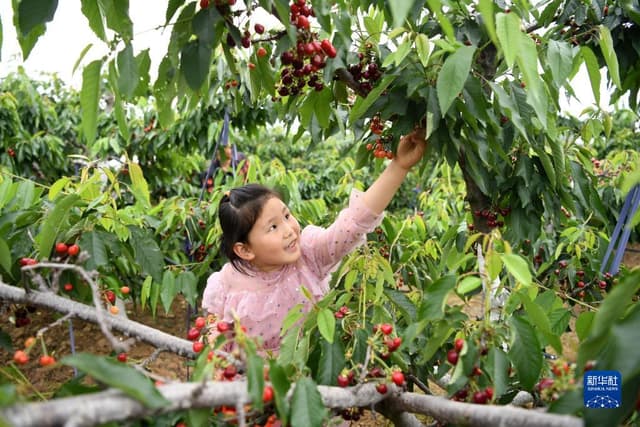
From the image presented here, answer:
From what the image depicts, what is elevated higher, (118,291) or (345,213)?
(345,213)

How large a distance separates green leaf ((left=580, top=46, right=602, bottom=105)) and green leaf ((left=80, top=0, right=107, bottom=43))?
1068 mm

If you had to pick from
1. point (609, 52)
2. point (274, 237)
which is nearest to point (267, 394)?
point (274, 237)

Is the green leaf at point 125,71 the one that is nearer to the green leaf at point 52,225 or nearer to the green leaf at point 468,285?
the green leaf at point 52,225

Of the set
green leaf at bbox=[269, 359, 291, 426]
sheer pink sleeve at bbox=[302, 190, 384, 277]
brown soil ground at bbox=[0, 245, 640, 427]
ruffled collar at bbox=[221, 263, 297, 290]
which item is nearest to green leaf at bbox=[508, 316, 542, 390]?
green leaf at bbox=[269, 359, 291, 426]

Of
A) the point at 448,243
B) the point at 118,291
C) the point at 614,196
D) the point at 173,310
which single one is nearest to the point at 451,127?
the point at 448,243

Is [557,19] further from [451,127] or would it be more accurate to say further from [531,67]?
[531,67]

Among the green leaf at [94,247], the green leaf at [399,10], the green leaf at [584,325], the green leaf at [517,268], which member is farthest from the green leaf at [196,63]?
the green leaf at [584,325]

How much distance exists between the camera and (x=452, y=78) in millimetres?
858

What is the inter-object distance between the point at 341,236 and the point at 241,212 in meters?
0.32

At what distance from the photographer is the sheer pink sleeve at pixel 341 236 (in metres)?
1.32

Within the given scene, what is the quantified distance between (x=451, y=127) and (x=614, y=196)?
93.8 inches

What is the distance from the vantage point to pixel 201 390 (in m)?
0.62

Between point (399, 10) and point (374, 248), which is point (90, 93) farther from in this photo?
point (374, 248)

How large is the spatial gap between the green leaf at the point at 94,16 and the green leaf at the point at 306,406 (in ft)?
2.37
